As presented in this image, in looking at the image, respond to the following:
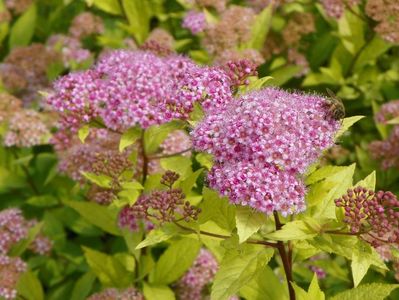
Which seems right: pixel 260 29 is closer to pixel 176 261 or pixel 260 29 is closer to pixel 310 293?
pixel 176 261

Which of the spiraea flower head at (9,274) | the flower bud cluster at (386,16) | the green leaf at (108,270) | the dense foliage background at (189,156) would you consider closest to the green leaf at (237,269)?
the dense foliage background at (189,156)

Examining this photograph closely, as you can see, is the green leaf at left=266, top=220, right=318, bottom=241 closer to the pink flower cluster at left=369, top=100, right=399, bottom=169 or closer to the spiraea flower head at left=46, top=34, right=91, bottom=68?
the pink flower cluster at left=369, top=100, right=399, bottom=169

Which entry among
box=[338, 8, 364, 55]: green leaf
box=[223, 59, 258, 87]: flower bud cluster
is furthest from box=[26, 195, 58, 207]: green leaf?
box=[338, 8, 364, 55]: green leaf

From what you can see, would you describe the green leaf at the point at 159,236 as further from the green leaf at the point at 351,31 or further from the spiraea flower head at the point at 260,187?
the green leaf at the point at 351,31

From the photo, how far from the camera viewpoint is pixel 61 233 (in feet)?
13.6

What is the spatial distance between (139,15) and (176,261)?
2287 mm

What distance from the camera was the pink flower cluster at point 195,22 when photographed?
4.51 meters

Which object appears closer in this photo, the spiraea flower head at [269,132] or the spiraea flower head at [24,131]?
the spiraea flower head at [269,132]

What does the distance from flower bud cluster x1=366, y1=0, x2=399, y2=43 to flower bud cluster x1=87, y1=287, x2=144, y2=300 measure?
7.67 feet

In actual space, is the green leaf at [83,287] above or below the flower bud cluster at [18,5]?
below

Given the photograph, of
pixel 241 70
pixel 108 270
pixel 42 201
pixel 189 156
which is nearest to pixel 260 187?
pixel 241 70

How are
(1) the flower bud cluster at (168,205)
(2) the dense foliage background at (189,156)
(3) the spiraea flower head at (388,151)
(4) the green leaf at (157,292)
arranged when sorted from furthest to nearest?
(3) the spiraea flower head at (388,151)
(4) the green leaf at (157,292)
(1) the flower bud cluster at (168,205)
(2) the dense foliage background at (189,156)

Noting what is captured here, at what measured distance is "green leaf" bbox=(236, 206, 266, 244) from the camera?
7.30 feet

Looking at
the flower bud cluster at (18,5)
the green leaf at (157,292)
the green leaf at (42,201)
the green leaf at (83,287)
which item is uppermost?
the flower bud cluster at (18,5)
